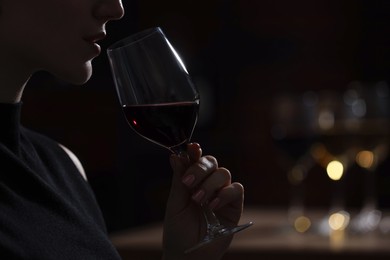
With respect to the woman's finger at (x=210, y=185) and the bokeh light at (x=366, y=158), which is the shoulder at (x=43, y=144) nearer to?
the woman's finger at (x=210, y=185)

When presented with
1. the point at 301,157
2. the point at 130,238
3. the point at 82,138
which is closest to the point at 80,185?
the point at 130,238

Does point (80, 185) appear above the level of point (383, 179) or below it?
above

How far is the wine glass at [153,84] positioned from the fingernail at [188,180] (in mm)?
72

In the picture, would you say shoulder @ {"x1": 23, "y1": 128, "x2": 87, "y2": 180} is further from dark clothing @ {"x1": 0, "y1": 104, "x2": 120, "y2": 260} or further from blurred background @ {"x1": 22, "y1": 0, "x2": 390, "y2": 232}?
blurred background @ {"x1": 22, "y1": 0, "x2": 390, "y2": 232}

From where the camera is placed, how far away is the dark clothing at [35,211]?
1.08m

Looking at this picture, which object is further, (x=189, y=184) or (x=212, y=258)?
(x=212, y=258)

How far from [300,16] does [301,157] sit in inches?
111

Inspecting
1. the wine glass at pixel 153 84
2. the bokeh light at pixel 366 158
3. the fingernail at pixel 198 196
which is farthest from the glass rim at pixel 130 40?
the bokeh light at pixel 366 158

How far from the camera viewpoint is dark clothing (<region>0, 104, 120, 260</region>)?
1080 mm

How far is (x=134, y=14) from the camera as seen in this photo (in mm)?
5066

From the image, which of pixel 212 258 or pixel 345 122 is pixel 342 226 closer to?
pixel 345 122

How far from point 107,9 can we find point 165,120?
180mm

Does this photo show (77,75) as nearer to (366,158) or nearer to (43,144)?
(43,144)

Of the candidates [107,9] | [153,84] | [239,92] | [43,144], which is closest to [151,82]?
[153,84]
